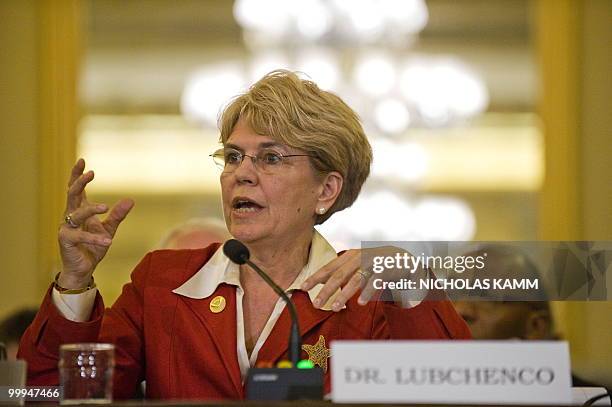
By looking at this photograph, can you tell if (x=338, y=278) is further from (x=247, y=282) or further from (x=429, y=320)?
(x=247, y=282)

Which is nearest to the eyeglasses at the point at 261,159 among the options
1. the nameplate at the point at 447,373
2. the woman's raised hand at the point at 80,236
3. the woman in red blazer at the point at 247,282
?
the woman in red blazer at the point at 247,282

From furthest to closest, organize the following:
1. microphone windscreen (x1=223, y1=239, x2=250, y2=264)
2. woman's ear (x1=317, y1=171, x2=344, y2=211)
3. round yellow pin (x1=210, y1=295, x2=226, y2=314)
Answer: woman's ear (x1=317, y1=171, x2=344, y2=211) → round yellow pin (x1=210, y1=295, x2=226, y2=314) → microphone windscreen (x1=223, y1=239, x2=250, y2=264)

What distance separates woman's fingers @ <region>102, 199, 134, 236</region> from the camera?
232cm

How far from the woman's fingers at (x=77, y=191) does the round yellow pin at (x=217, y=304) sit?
41 cm

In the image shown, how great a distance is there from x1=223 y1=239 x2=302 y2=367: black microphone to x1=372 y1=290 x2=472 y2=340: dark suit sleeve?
1.05ft

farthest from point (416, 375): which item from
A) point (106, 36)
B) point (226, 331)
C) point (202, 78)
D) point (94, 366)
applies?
point (106, 36)

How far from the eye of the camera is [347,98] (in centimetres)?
705

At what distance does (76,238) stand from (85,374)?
46 cm

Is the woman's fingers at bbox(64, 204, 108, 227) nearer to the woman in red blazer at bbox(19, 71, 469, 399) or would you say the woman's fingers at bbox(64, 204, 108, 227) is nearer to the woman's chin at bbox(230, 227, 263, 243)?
the woman in red blazer at bbox(19, 71, 469, 399)

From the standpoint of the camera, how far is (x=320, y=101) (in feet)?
8.44

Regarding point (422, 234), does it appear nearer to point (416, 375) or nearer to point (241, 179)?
point (241, 179)

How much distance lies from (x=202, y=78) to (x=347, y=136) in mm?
5209

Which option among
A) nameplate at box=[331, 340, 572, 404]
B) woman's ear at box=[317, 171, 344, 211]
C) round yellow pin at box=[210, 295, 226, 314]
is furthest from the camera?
woman's ear at box=[317, 171, 344, 211]

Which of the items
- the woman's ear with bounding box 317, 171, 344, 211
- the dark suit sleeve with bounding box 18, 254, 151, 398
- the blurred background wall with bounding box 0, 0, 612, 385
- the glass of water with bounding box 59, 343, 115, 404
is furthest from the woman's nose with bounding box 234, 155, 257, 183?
the blurred background wall with bounding box 0, 0, 612, 385
